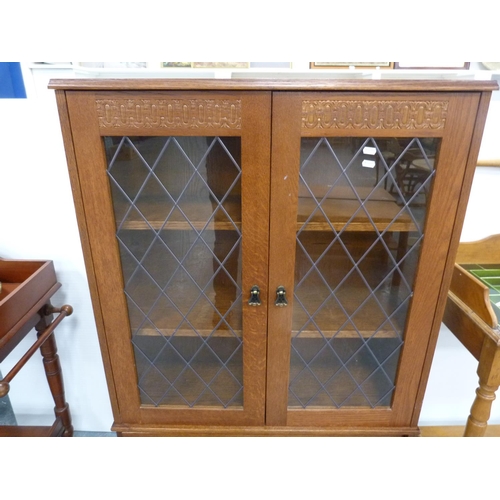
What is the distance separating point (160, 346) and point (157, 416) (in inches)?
7.2

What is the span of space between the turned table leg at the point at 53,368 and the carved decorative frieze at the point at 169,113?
589 millimetres

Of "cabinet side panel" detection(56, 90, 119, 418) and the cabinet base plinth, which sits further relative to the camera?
the cabinet base plinth

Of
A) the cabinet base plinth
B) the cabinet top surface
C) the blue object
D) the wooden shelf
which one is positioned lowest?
the cabinet base plinth

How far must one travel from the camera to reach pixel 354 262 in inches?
33.2

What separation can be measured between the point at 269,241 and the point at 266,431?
0.48 m

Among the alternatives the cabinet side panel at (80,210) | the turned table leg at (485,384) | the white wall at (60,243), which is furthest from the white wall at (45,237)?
the turned table leg at (485,384)

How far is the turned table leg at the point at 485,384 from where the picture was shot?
33.2 inches

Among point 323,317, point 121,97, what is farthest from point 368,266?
point 121,97

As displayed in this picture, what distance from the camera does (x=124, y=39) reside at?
131 millimetres

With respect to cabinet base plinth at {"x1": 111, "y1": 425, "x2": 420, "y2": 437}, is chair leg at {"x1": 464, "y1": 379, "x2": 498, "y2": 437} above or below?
above

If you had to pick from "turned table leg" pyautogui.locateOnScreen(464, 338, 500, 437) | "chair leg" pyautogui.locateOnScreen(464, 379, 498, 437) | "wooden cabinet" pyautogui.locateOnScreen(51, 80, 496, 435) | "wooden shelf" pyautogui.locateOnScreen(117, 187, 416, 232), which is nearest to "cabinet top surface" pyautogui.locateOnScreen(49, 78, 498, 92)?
"wooden cabinet" pyautogui.locateOnScreen(51, 80, 496, 435)

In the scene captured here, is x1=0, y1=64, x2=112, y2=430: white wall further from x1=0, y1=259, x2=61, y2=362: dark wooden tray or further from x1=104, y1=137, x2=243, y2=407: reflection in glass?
x1=104, y1=137, x2=243, y2=407: reflection in glass

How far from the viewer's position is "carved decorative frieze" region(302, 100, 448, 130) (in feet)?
2.24

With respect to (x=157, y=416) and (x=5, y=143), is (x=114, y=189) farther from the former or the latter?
(x=157, y=416)
